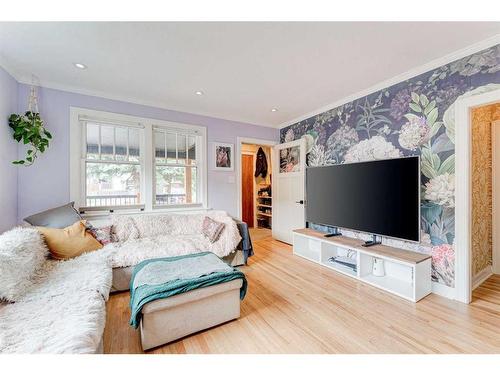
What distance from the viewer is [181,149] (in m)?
3.56

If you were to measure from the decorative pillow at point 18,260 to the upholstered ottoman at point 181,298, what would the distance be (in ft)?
2.20

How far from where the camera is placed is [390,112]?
2543mm

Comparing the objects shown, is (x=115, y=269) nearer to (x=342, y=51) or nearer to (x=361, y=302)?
(x=361, y=302)

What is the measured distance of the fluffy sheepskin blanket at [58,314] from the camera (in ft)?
3.12

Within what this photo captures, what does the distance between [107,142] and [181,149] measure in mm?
1041

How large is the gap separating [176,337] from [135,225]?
5.80 ft

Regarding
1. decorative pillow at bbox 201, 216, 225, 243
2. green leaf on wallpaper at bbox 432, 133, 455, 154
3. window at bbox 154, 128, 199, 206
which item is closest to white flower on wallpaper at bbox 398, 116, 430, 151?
green leaf on wallpaper at bbox 432, 133, 455, 154

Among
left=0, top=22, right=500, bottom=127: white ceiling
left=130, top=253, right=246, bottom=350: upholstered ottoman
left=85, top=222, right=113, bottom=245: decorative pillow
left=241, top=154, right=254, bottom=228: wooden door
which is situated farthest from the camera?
left=241, top=154, right=254, bottom=228: wooden door

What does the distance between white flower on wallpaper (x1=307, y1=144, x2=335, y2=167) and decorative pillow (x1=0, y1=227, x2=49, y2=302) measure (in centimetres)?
353

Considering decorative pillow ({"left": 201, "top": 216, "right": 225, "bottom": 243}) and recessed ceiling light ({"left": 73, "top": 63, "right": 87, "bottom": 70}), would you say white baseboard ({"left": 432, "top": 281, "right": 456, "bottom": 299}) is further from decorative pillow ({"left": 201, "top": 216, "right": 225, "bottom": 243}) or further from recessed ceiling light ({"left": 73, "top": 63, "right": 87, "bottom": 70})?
recessed ceiling light ({"left": 73, "top": 63, "right": 87, "bottom": 70})

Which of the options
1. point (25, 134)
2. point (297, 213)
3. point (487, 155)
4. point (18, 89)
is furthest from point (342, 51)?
point (18, 89)

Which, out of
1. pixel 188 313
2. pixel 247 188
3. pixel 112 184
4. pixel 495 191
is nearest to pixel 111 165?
pixel 112 184

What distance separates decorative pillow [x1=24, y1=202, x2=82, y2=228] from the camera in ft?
7.29

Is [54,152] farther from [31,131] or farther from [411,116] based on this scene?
[411,116]
